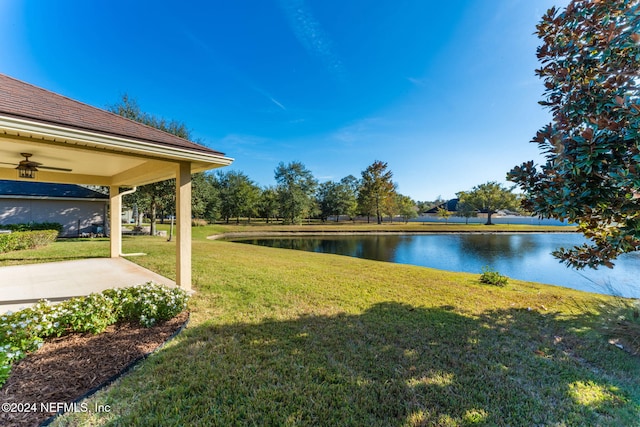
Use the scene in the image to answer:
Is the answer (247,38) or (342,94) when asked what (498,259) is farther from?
(247,38)

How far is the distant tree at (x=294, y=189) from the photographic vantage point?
35250mm

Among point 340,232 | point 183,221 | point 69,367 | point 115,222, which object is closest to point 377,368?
point 69,367

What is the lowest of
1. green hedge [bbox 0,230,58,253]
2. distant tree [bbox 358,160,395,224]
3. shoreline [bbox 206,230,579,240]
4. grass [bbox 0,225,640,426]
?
shoreline [bbox 206,230,579,240]

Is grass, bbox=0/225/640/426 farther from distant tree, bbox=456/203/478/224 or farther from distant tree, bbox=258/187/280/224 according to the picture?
distant tree, bbox=456/203/478/224

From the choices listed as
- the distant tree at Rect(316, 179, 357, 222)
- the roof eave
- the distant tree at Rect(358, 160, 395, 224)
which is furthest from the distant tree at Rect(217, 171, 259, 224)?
the roof eave

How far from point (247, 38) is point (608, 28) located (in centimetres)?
1106

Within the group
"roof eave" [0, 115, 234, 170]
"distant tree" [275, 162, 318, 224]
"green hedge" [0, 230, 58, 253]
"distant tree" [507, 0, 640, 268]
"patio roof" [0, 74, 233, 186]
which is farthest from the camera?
"distant tree" [275, 162, 318, 224]

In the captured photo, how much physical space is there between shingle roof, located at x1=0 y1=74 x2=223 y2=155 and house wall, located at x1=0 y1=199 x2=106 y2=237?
12.1 meters

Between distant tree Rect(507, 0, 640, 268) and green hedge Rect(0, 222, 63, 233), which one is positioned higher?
distant tree Rect(507, 0, 640, 268)

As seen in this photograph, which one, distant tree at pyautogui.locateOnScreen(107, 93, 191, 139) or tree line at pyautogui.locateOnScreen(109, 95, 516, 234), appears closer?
distant tree at pyautogui.locateOnScreen(107, 93, 191, 139)

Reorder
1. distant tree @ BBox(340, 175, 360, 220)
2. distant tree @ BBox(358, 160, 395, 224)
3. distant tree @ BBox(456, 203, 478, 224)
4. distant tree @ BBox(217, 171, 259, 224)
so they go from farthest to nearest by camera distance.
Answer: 1. distant tree @ BBox(340, 175, 360, 220)
2. distant tree @ BBox(456, 203, 478, 224)
3. distant tree @ BBox(358, 160, 395, 224)
4. distant tree @ BBox(217, 171, 259, 224)

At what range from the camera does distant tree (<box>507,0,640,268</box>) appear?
240 centimetres

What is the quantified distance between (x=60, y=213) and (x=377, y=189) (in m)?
37.1

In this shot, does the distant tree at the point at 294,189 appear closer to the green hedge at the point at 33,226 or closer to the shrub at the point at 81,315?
the green hedge at the point at 33,226
